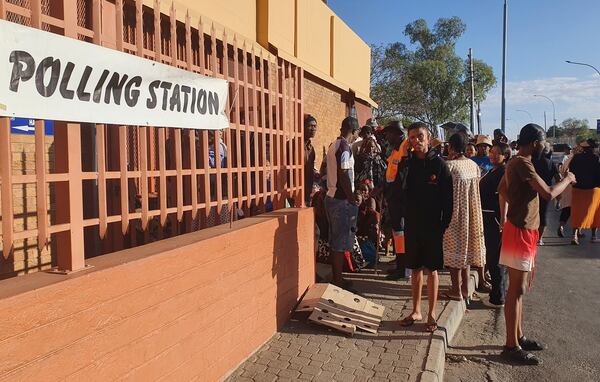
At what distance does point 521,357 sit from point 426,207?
4.76 feet

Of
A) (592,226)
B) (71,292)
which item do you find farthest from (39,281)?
(592,226)

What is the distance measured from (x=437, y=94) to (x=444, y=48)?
4.70 meters

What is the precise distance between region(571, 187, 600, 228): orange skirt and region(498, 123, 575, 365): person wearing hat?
6.14 metres

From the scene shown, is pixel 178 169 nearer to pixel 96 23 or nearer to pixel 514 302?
pixel 96 23

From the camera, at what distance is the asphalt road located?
13.1ft

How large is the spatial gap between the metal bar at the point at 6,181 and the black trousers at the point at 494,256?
4.84 metres

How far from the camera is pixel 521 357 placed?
4109 millimetres

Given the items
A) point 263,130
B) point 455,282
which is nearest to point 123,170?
point 263,130

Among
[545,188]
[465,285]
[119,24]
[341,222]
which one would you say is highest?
[119,24]

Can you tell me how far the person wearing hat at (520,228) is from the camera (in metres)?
4.01

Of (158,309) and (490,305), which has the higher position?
(158,309)

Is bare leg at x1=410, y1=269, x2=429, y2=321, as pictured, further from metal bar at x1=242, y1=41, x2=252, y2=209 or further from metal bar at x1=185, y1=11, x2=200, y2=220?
metal bar at x1=185, y1=11, x2=200, y2=220

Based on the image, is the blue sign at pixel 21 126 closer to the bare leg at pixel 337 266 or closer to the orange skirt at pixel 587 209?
the bare leg at pixel 337 266

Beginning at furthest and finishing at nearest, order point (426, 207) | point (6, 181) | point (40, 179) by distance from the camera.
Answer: point (426, 207)
point (40, 179)
point (6, 181)
